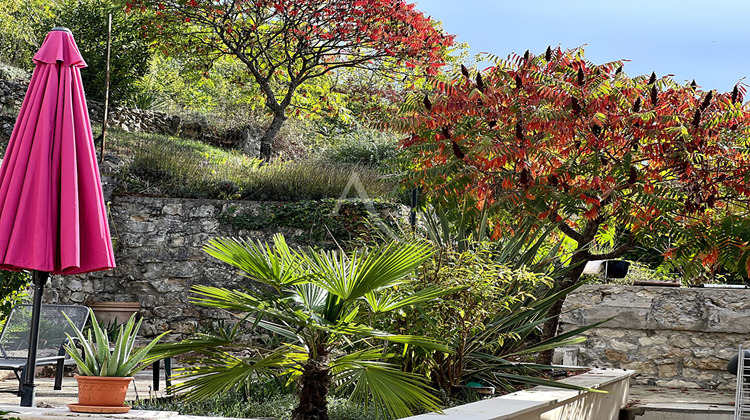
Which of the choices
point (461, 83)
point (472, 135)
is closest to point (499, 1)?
point (461, 83)

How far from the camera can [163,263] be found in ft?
32.2

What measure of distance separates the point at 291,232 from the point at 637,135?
18.3 ft

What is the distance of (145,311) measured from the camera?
968 cm

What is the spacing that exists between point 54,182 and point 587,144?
12.2ft

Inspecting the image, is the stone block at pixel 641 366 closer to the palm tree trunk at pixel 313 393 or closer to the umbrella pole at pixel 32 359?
the palm tree trunk at pixel 313 393

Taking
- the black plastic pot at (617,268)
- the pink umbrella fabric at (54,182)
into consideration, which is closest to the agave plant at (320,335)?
the pink umbrella fabric at (54,182)

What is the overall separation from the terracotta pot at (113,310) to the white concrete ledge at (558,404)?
581cm

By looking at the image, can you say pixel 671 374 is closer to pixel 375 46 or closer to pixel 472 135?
pixel 472 135

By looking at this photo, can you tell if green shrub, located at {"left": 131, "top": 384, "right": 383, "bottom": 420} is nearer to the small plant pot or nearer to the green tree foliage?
the small plant pot

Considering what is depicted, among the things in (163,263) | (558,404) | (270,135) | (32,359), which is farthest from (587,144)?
(270,135)

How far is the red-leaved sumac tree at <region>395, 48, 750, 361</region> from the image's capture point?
5.30m

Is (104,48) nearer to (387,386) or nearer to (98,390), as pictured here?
(98,390)

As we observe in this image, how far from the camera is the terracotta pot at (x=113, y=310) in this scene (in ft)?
30.1

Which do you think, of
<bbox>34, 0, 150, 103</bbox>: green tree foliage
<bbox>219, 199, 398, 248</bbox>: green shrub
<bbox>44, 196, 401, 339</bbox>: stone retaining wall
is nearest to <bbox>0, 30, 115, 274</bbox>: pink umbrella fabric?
<bbox>44, 196, 401, 339</bbox>: stone retaining wall
